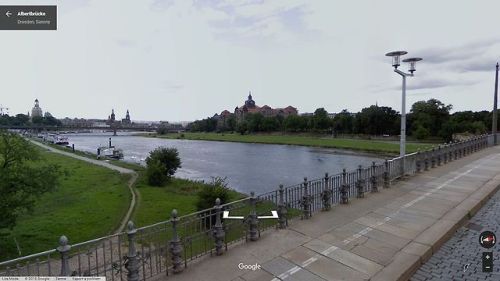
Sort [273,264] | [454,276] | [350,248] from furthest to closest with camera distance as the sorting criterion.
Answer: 1. [350,248]
2. [273,264]
3. [454,276]

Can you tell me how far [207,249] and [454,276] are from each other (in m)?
4.79

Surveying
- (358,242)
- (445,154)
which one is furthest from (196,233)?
(445,154)

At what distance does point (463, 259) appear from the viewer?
6.62 metres

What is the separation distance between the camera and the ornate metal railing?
538 centimetres

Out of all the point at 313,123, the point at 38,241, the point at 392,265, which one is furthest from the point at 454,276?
the point at 313,123

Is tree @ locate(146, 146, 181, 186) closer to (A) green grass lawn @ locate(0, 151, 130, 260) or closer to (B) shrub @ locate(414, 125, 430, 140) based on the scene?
(A) green grass lawn @ locate(0, 151, 130, 260)

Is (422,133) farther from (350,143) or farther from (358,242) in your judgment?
(358,242)

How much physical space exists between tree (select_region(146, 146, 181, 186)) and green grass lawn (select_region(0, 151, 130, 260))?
243 cm

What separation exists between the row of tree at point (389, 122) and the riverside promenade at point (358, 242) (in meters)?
53.7

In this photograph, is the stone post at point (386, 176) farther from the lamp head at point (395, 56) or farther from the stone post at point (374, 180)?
the lamp head at point (395, 56)

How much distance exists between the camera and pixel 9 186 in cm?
1098

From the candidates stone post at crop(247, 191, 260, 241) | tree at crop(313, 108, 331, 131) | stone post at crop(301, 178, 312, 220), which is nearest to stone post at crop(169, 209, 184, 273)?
stone post at crop(247, 191, 260, 241)

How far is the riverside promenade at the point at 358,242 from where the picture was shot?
19.9ft

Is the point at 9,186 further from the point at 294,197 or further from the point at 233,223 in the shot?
the point at 294,197
